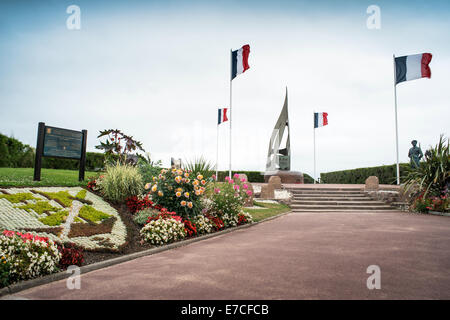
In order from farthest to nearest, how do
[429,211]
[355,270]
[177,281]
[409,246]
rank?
1. [429,211]
2. [409,246]
3. [355,270]
4. [177,281]

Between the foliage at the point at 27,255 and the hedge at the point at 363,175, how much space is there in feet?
48.0

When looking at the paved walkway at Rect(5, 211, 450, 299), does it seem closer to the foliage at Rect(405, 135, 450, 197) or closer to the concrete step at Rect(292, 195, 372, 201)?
the foliage at Rect(405, 135, 450, 197)

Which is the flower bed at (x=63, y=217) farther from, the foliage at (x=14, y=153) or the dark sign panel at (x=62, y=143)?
the foliage at (x=14, y=153)

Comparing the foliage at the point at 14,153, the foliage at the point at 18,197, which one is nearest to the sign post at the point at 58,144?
the foliage at the point at 18,197

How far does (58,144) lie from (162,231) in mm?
5079

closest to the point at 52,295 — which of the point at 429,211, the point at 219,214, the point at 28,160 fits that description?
the point at 219,214

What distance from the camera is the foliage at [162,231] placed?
5.66 metres

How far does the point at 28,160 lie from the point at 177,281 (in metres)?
16.2

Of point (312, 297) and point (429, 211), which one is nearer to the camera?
point (312, 297)

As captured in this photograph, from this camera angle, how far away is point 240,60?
15.2 m

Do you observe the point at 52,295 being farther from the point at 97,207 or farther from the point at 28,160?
the point at 28,160

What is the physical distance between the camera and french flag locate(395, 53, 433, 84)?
15570 millimetres

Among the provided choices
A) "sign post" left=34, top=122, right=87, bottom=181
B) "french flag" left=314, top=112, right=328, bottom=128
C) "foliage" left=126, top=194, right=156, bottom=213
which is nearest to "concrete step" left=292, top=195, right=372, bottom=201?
"foliage" left=126, top=194, right=156, bottom=213

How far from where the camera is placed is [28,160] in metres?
16.2
